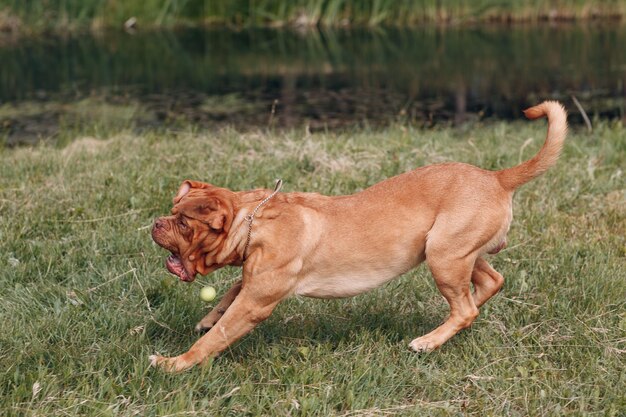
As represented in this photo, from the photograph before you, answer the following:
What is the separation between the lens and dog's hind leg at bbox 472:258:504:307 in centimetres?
486

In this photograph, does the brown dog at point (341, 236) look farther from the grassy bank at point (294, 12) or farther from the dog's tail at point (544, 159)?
the grassy bank at point (294, 12)

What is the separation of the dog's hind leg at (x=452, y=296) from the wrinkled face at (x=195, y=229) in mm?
975

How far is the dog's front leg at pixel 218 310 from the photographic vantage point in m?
4.64

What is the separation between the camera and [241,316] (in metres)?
4.34

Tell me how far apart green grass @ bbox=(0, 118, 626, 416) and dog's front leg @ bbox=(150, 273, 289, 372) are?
90 mm

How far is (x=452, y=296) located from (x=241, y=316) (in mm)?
997

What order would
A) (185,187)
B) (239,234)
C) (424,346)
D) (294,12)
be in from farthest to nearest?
(294,12) → (424,346) → (185,187) → (239,234)

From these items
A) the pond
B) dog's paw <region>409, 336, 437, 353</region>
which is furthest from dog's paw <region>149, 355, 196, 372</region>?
the pond

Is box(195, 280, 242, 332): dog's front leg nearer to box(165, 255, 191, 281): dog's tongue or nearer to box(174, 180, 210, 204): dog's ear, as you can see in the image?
box(165, 255, 191, 281): dog's tongue

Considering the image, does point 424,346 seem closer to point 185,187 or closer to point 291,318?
point 291,318

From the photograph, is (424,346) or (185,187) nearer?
(185,187)

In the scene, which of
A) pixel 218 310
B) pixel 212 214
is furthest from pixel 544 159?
pixel 218 310

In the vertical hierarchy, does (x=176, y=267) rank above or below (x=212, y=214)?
below

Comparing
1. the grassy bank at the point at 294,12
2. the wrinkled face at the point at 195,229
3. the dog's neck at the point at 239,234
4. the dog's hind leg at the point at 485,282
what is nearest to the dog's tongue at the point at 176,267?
the wrinkled face at the point at 195,229
